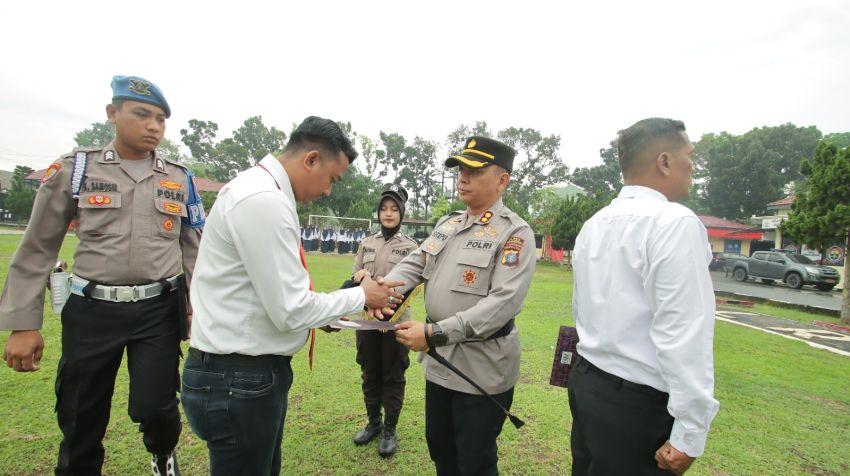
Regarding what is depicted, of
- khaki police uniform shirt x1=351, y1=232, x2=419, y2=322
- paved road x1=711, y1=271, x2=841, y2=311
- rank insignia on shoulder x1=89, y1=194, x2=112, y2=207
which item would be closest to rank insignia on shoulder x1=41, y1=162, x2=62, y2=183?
rank insignia on shoulder x1=89, y1=194, x2=112, y2=207

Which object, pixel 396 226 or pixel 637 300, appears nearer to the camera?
pixel 637 300

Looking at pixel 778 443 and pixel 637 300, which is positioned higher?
pixel 637 300

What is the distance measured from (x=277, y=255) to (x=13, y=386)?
4.17 meters

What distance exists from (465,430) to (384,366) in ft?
4.66

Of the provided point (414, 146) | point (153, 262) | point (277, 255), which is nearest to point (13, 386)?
point (153, 262)

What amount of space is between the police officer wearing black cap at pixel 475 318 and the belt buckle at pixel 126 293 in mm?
1513

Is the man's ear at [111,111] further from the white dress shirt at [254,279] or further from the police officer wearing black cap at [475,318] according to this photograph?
the police officer wearing black cap at [475,318]

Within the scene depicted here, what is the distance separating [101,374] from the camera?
7.89 feet

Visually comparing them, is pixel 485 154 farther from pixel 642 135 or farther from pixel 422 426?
pixel 422 426

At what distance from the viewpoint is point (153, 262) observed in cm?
252

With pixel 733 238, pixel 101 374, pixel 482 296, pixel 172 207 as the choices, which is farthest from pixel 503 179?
pixel 733 238

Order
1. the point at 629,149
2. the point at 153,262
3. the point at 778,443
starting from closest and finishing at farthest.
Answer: the point at 629,149 → the point at 153,262 → the point at 778,443

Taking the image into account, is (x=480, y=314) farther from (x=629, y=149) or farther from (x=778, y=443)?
(x=778, y=443)

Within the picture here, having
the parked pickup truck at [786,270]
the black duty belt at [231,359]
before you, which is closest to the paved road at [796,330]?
the black duty belt at [231,359]
